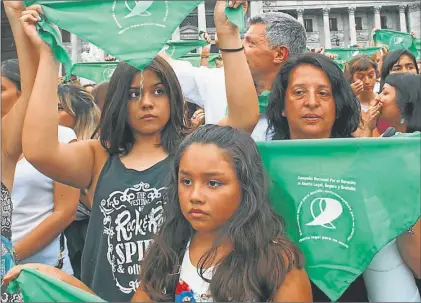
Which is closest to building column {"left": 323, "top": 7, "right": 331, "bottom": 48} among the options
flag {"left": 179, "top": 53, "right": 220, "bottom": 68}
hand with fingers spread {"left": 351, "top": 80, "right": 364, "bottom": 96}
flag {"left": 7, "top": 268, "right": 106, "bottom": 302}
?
flag {"left": 179, "top": 53, "right": 220, "bottom": 68}

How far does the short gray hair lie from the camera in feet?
11.1

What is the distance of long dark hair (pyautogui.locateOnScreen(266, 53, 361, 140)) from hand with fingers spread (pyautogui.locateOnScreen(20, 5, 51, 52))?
105 cm

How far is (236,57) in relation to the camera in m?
2.34

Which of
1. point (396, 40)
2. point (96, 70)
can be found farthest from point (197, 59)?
point (396, 40)

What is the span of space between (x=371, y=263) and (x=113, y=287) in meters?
1.05

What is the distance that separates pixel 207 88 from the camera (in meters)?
3.97

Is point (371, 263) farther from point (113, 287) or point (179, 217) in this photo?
point (113, 287)

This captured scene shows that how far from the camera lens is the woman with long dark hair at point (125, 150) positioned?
91.7 inches

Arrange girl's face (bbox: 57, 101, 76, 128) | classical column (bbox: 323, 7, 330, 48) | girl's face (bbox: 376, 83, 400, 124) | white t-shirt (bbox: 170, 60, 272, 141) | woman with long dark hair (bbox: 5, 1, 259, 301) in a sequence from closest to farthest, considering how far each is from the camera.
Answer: woman with long dark hair (bbox: 5, 1, 259, 301), girl's face (bbox: 376, 83, 400, 124), white t-shirt (bbox: 170, 60, 272, 141), girl's face (bbox: 57, 101, 76, 128), classical column (bbox: 323, 7, 330, 48)

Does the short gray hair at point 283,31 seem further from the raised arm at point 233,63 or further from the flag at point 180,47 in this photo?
the flag at point 180,47

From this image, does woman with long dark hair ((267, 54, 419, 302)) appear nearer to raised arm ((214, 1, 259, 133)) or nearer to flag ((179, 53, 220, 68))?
raised arm ((214, 1, 259, 133))

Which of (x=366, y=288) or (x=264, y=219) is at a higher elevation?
(x=264, y=219)

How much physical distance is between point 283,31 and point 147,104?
1319 mm

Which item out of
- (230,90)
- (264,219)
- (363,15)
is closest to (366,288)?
(264,219)
